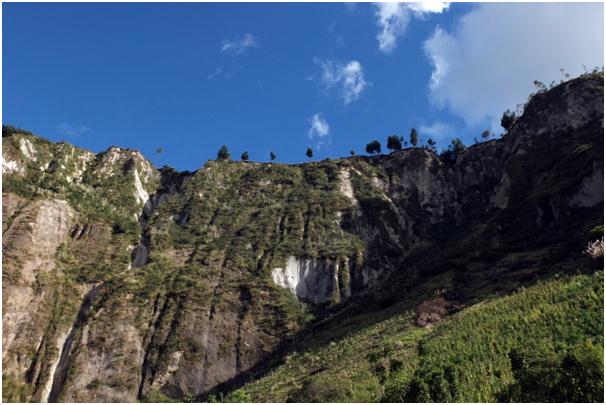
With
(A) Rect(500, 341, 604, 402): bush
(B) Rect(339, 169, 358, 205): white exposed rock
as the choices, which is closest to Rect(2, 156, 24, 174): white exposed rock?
(B) Rect(339, 169, 358, 205): white exposed rock

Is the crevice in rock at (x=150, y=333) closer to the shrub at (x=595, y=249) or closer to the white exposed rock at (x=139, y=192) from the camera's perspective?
the white exposed rock at (x=139, y=192)

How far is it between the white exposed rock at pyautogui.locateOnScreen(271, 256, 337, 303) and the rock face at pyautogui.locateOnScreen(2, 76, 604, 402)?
0.58 ft

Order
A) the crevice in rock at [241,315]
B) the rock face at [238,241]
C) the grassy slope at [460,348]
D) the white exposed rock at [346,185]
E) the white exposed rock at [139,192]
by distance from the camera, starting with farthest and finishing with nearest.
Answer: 1. the white exposed rock at [346,185]
2. the white exposed rock at [139,192]
3. the crevice in rock at [241,315]
4. the rock face at [238,241]
5. the grassy slope at [460,348]

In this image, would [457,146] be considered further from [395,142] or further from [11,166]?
[11,166]

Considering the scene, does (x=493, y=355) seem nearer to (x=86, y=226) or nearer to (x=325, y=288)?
(x=325, y=288)

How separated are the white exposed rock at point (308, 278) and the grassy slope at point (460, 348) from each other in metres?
24.2

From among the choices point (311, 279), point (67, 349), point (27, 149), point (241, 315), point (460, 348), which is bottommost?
point (460, 348)

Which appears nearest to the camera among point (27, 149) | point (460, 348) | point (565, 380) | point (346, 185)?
point (565, 380)

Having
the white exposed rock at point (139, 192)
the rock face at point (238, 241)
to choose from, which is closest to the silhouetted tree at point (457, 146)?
the rock face at point (238, 241)

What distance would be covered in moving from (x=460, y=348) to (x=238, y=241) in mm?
50524

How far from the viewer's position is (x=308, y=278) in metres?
74.7

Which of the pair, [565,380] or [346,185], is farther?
[346,185]

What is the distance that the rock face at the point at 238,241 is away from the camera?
57.6 meters

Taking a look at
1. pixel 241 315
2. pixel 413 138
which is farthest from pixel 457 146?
pixel 241 315
